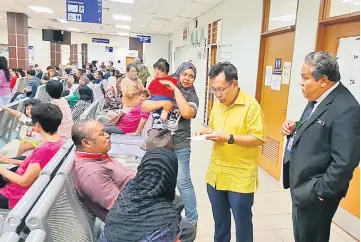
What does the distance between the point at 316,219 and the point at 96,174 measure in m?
1.19

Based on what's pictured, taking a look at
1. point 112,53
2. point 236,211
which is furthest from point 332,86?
point 112,53

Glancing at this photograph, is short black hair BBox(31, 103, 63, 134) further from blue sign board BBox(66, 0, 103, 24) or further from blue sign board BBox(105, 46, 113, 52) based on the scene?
blue sign board BBox(105, 46, 113, 52)

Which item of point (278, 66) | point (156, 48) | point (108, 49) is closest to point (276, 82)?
point (278, 66)

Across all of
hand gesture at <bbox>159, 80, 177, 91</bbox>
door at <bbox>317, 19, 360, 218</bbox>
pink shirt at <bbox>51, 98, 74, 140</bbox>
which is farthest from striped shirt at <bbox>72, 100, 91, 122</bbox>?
door at <bbox>317, 19, 360, 218</bbox>

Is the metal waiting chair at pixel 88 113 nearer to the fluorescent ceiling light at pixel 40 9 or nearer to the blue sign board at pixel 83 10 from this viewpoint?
the blue sign board at pixel 83 10

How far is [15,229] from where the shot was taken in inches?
46.4

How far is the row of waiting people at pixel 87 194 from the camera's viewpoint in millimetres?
1110

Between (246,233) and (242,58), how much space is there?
3.69 meters

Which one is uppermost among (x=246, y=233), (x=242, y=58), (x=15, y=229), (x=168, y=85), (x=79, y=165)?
(x=242, y=58)

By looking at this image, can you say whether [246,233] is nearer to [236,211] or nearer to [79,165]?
[236,211]

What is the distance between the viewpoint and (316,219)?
1602mm

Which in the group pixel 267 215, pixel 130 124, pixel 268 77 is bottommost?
pixel 267 215

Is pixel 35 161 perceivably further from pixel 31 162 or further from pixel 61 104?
pixel 61 104

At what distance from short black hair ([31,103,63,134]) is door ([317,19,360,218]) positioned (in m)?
2.49
